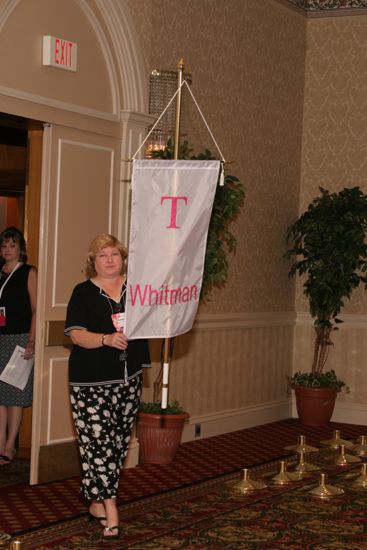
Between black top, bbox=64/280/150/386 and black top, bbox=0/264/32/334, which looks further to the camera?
black top, bbox=0/264/32/334

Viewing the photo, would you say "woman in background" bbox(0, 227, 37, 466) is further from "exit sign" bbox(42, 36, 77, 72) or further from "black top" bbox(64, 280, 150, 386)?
"black top" bbox(64, 280, 150, 386)

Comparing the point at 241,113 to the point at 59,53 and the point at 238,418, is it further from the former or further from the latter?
the point at 59,53

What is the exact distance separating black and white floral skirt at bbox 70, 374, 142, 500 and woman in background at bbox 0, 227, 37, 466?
6.40 feet

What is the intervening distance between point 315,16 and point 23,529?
681cm

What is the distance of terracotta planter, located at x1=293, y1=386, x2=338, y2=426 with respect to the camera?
10180 mm

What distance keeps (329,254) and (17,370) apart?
12.5ft

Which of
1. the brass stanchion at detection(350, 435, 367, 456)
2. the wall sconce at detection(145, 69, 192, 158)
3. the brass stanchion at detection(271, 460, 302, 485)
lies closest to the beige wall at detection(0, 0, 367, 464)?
the wall sconce at detection(145, 69, 192, 158)

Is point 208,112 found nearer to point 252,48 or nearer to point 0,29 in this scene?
point 252,48

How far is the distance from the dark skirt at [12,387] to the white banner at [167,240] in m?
2.17

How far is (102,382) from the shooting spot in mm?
5645

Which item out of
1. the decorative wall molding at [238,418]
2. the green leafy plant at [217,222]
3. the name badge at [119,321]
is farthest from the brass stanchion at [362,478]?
the name badge at [119,321]

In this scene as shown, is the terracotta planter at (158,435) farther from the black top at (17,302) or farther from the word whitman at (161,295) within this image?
the word whitman at (161,295)

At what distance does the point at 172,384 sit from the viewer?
8820 millimetres

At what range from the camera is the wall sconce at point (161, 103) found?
8.07 meters
